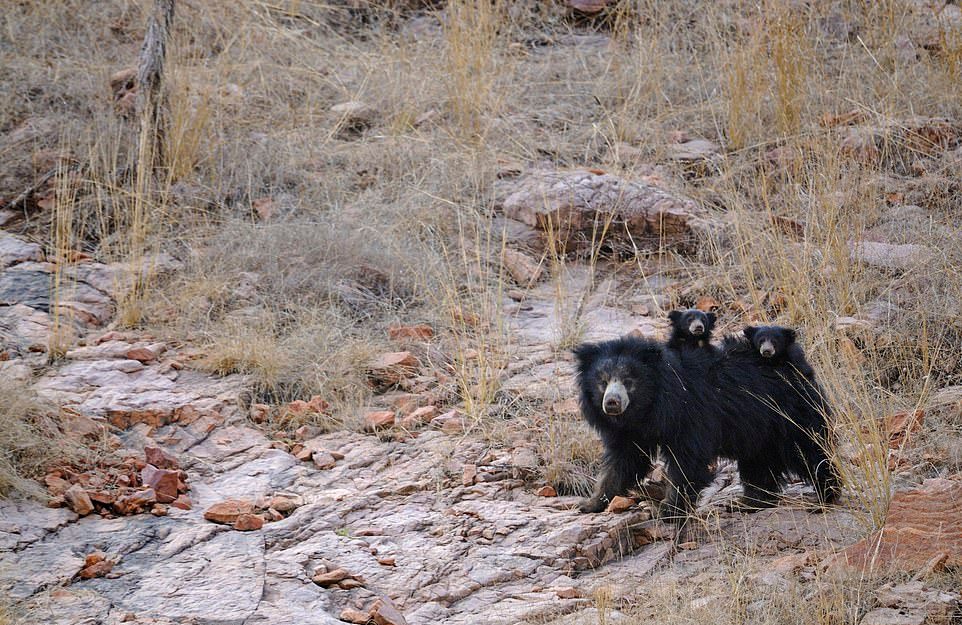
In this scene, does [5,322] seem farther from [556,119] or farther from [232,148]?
[556,119]

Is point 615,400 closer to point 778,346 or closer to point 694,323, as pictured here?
point 694,323

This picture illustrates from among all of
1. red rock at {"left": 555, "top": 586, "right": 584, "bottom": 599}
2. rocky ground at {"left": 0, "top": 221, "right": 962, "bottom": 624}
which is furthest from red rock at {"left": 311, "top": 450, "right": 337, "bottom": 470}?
red rock at {"left": 555, "top": 586, "right": 584, "bottom": 599}

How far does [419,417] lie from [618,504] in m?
1.42

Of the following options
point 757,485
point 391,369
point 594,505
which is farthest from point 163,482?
point 757,485

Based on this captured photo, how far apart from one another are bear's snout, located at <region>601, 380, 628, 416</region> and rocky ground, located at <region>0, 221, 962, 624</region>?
519 millimetres

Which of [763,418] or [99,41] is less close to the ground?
[99,41]

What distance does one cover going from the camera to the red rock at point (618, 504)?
4668 millimetres

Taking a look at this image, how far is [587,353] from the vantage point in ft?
15.7

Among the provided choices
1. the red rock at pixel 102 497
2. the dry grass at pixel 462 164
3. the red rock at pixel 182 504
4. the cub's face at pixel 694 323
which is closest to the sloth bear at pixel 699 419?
the cub's face at pixel 694 323

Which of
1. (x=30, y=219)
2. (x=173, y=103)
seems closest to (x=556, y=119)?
(x=173, y=103)

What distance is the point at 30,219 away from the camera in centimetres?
786

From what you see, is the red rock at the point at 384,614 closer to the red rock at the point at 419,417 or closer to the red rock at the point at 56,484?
the red rock at the point at 56,484

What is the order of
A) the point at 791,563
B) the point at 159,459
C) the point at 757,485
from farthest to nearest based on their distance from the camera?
the point at 159,459, the point at 757,485, the point at 791,563

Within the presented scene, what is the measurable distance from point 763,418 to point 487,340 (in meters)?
2.20
